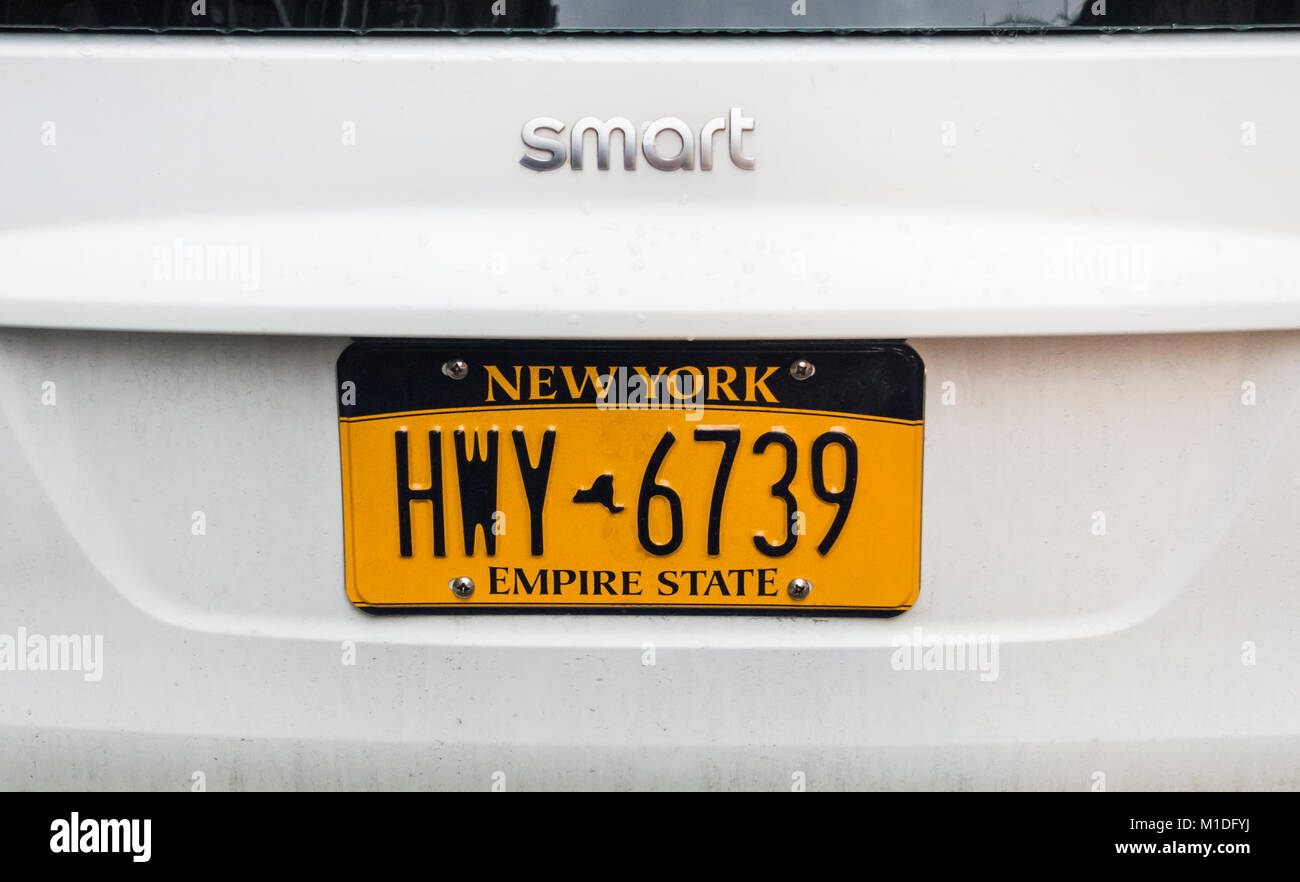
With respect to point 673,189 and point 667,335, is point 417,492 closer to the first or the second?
point 667,335

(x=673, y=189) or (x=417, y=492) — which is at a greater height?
(x=673, y=189)

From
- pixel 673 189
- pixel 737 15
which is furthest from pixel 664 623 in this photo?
pixel 737 15

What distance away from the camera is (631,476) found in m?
1.54

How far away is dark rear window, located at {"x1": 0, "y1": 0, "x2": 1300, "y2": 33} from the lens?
150cm

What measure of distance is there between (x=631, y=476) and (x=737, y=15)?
1.89 ft

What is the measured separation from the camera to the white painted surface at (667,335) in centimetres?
147

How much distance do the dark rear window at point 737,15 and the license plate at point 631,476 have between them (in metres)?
0.39

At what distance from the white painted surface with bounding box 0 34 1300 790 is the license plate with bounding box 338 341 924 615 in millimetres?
41

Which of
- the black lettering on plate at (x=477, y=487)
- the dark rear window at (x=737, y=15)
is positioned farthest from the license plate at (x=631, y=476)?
the dark rear window at (x=737, y=15)

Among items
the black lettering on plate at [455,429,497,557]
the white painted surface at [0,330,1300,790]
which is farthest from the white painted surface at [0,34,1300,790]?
the black lettering on plate at [455,429,497,557]

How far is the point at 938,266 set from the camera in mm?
1460

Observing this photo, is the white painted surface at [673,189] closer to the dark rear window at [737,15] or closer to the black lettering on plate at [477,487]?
the dark rear window at [737,15]

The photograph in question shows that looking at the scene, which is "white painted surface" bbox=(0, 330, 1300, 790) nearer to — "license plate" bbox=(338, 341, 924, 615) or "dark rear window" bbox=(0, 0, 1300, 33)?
"license plate" bbox=(338, 341, 924, 615)

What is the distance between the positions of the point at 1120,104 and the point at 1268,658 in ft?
2.39
